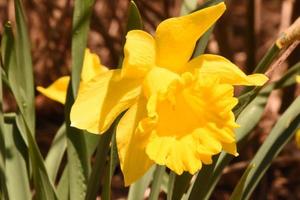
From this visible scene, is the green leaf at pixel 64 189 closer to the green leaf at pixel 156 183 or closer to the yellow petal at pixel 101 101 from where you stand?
the green leaf at pixel 156 183

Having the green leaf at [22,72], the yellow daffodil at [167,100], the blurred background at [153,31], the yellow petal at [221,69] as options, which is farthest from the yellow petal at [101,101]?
the blurred background at [153,31]

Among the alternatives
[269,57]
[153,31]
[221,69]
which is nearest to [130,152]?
[221,69]

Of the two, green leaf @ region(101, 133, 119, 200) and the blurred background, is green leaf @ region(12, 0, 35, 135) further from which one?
the blurred background

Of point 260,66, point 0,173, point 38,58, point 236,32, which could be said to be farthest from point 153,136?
point 236,32

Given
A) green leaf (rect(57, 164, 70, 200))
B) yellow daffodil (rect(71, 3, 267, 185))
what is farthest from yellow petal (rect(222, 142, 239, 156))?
green leaf (rect(57, 164, 70, 200))

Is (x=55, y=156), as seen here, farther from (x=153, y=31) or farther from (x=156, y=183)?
(x=153, y=31)

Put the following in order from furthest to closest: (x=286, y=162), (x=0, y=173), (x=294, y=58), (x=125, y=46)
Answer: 1. (x=286, y=162)
2. (x=294, y=58)
3. (x=0, y=173)
4. (x=125, y=46)

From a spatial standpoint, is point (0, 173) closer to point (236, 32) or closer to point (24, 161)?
point (24, 161)
